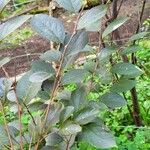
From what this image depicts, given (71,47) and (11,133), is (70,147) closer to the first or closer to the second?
(11,133)

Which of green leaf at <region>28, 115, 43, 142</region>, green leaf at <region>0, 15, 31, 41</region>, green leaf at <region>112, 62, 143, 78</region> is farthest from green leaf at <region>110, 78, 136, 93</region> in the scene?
green leaf at <region>0, 15, 31, 41</region>

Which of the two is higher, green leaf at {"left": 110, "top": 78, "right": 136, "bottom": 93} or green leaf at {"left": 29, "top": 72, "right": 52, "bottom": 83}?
green leaf at {"left": 29, "top": 72, "right": 52, "bottom": 83}

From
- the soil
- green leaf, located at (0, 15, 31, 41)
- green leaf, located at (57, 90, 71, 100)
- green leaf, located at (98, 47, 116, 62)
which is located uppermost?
green leaf, located at (0, 15, 31, 41)

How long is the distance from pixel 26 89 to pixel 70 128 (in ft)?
0.61

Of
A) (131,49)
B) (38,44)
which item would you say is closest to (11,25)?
(131,49)

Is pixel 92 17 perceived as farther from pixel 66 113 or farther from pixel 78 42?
pixel 66 113

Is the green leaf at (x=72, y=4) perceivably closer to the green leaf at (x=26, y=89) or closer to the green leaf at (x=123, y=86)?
the green leaf at (x=26, y=89)

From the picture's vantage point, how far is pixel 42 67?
3.69 ft

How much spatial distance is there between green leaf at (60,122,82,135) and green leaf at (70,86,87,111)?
0.31ft

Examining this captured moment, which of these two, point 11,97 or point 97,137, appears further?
point 11,97

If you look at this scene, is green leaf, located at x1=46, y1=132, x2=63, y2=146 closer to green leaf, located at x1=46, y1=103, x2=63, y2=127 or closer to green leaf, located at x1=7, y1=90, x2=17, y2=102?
green leaf, located at x1=46, y1=103, x2=63, y2=127

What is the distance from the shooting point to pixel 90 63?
145cm

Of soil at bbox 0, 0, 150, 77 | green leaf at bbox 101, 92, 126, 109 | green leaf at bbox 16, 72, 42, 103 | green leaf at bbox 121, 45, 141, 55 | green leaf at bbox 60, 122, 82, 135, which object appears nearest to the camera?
green leaf at bbox 60, 122, 82, 135

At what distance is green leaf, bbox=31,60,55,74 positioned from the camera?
112 cm
